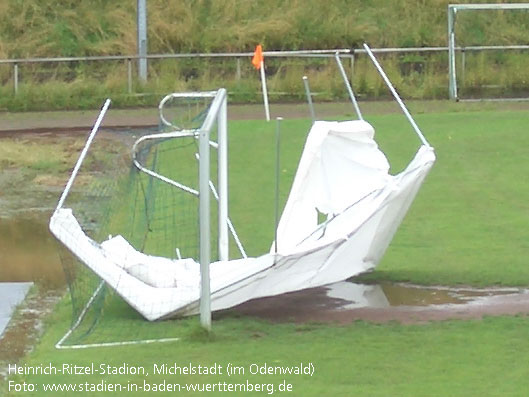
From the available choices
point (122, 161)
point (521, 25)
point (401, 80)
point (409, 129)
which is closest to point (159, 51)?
point (401, 80)

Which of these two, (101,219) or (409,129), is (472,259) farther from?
(409,129)

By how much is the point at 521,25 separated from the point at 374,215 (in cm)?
2254

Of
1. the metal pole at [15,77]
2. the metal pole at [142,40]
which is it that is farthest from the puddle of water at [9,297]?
the metal pole at [142,40]

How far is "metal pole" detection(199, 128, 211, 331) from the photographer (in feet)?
27.7

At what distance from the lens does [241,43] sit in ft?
103

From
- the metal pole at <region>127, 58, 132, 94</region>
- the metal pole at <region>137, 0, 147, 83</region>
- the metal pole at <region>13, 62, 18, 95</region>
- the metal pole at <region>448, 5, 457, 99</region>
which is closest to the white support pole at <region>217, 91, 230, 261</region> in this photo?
the metal pole at <region>448, 5, 457, 99</region>

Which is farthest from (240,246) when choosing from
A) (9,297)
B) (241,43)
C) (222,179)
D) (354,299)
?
(241,43)

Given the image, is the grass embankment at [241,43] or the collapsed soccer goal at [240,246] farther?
the grass embankment at [241,43]

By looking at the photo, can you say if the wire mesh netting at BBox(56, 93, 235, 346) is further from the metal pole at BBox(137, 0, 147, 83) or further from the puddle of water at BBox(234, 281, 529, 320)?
the metal pole at BBox(137, 0, 147, 83)

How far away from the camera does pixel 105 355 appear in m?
8.43

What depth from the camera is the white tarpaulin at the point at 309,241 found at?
9312 mm

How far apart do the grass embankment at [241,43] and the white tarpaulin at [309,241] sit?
17.0 metres

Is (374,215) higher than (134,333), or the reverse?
(374,215)

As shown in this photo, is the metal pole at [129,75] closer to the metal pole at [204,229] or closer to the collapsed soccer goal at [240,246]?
the collapsed soccer goal at [240,246]
